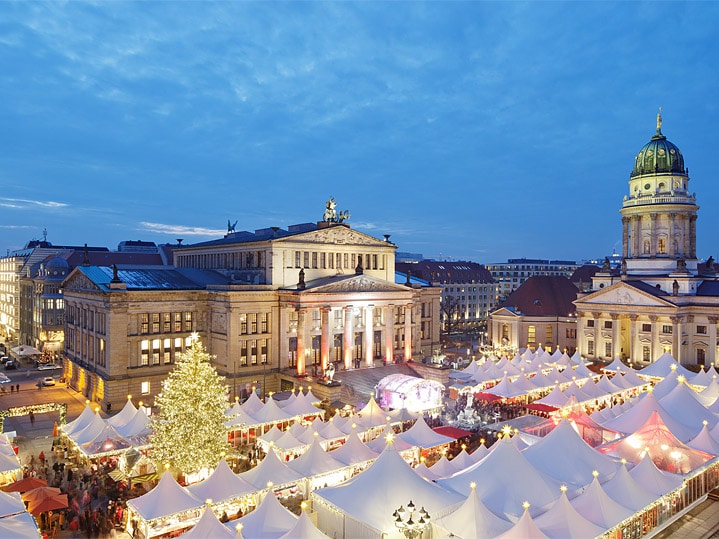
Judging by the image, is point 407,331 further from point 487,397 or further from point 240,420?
point 240,420

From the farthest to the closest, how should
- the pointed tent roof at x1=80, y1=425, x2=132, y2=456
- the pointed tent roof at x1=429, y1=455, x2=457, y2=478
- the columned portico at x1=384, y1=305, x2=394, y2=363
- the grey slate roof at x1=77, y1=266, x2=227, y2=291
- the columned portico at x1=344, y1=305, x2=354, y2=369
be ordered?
the columned portico at x1=384, y1=305, x2=394, y2=363 < the columned portico at x1=344, y1=305, x2=354, y2=369 < the grey slate roof at x1=77, y1=266, x2=227, y2=291 < the pointed tent roof at x1=80, y1=425, x2=132, y2=456 < the pointed tent roof at x1=429, y1=455, x2=457, y2=478

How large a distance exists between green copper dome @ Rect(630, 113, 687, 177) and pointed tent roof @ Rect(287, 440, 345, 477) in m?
65.6

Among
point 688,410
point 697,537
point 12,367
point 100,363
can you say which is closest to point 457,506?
point 697,537

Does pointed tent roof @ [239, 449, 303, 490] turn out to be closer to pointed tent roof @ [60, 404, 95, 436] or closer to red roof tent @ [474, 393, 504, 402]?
pointed tent roof @ [60, 404, 95, 436]

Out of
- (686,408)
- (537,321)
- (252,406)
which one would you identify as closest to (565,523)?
(686,408)

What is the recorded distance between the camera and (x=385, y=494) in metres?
21.0

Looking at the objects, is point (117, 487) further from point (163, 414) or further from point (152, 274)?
point (152, 274)

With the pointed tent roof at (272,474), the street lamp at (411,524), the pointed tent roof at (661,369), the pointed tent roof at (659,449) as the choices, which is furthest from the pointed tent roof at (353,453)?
the pointed tent roof at (661,369)

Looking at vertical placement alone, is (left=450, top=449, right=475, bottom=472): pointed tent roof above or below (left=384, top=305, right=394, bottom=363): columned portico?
below

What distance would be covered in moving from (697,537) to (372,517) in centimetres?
1407

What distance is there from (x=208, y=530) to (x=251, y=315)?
110 ft

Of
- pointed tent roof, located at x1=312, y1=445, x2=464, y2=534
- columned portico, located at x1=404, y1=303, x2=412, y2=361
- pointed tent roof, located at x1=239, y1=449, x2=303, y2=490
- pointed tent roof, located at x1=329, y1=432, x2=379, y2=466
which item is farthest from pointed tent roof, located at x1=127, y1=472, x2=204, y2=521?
columned portico, located at x1=404, y1=303, x2=412, y2=361

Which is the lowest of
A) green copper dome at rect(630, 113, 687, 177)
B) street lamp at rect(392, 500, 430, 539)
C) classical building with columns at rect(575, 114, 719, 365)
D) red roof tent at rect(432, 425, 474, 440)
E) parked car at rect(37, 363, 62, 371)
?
parked car at rect(37, 363, 62, 371)

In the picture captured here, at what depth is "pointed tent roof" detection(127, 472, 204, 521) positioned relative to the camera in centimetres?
2125
